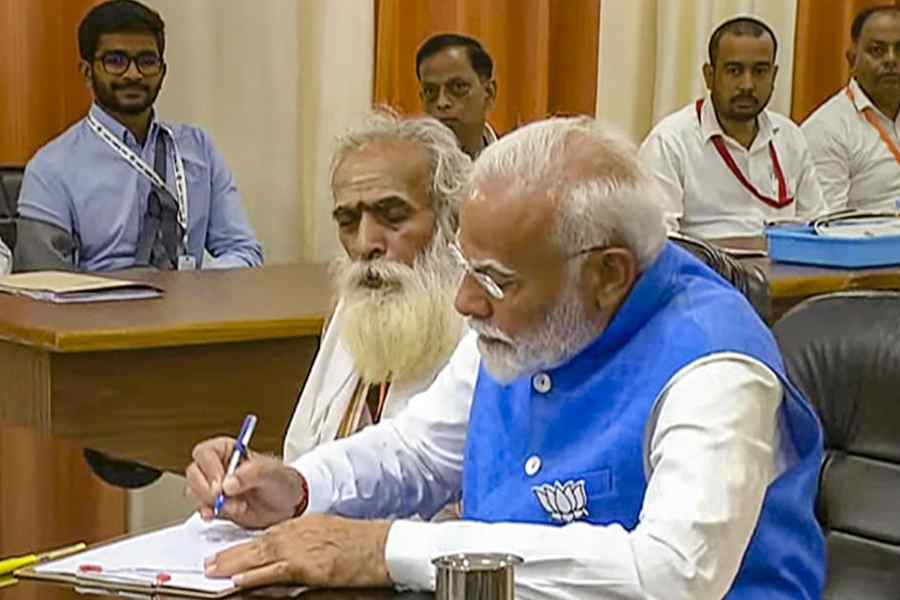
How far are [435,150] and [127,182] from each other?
1972 millimetres

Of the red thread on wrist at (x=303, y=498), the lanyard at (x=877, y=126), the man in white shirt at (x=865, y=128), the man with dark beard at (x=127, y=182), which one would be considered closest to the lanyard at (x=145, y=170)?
the man with dark beard at (x=127, y=182)

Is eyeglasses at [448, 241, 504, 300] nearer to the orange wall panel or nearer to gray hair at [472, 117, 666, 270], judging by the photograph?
gray hair at [472, 117, 666, 270]

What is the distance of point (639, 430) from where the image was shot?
164 cm

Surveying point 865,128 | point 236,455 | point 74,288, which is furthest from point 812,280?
point 865,128

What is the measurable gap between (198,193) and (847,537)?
2864 mm

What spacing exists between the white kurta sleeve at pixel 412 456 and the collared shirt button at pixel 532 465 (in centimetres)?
23

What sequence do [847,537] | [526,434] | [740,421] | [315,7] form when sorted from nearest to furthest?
[740,421]
[526,434]
[847,537]
[315,7]

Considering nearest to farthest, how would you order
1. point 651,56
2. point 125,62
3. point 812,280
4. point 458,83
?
point 812,280 → point 125,62 → point 458,83 → point 651,56

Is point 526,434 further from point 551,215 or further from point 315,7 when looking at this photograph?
point 315,7

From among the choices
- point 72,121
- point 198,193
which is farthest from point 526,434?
point 72,121

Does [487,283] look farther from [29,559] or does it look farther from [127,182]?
[127,182]

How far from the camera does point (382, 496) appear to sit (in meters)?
1.96

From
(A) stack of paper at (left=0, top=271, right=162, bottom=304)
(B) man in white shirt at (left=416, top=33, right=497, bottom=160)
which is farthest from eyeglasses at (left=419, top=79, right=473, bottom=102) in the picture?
(A) stack of paper at (left=0, top=271, right=162, bottom=304)

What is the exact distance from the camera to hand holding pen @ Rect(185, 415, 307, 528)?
69.4 inches
